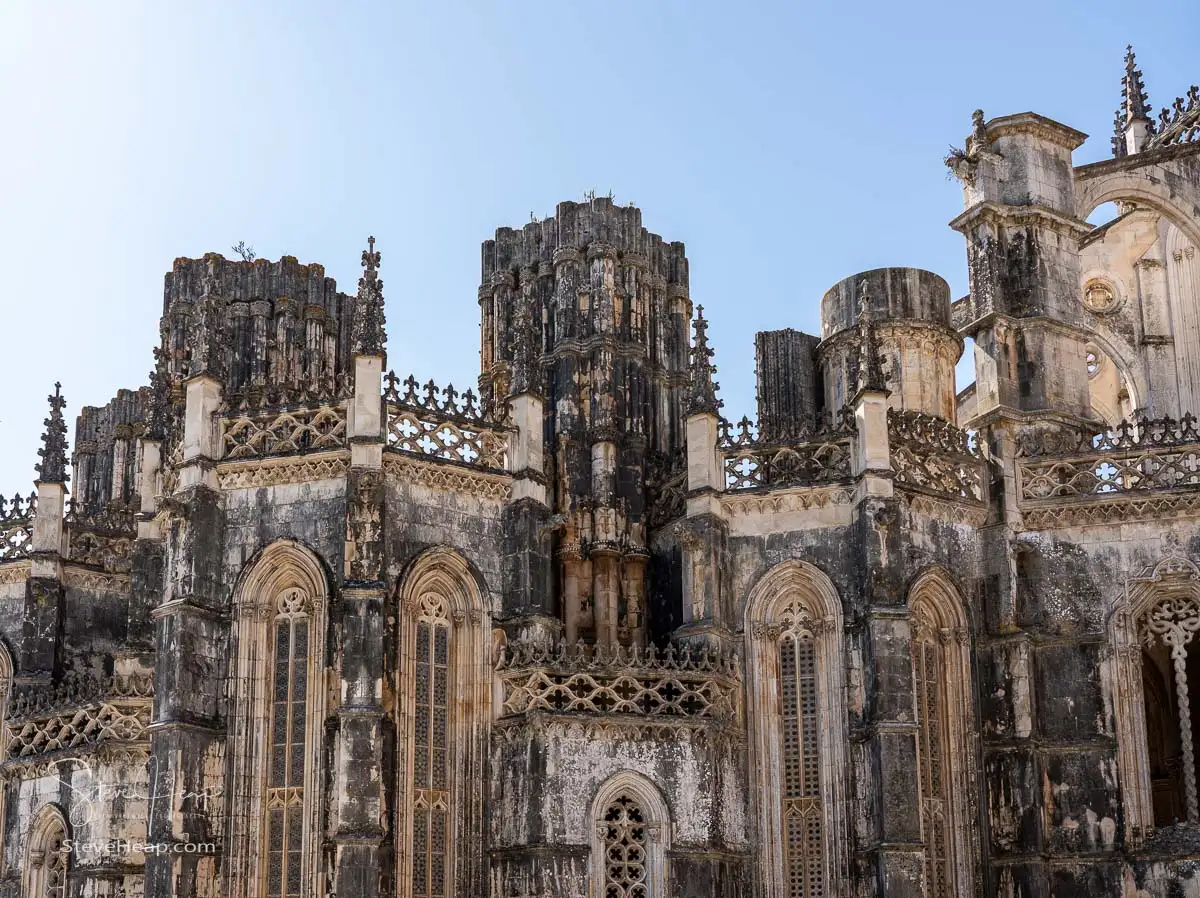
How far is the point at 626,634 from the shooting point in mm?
37000

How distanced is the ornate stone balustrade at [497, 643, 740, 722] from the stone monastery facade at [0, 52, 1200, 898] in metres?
0.08

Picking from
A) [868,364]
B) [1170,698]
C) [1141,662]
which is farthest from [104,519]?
[1170,698]

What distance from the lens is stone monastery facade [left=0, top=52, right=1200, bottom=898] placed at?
32031 millimetres

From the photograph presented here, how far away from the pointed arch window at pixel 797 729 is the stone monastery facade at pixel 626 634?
6cm

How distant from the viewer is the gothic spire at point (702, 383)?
35.9m

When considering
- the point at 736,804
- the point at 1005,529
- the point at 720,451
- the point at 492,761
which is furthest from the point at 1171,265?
the point at 492,761

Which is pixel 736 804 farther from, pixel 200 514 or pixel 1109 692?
pixel 200 514

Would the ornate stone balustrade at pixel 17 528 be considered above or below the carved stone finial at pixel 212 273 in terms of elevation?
below

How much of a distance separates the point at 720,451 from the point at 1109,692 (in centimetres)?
914

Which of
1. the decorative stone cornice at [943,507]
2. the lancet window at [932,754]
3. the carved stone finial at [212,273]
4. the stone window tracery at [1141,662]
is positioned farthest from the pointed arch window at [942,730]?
the carved stone finial at [212,273]

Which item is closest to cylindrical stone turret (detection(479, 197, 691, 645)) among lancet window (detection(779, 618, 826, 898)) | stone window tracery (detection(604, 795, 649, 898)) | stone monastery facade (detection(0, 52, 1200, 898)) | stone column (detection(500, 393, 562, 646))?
stone monastery facade (detection(0, 52, 1200, 898))

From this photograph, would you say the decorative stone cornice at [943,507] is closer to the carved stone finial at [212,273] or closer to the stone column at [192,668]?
the stone column at [192,668]

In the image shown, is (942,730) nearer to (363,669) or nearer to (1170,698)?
(1170,698)

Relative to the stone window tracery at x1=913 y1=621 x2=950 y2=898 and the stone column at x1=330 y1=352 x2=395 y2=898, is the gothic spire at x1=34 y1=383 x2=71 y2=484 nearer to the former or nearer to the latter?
the stone column at x1=330 y1=352 x2=395 y2=898
